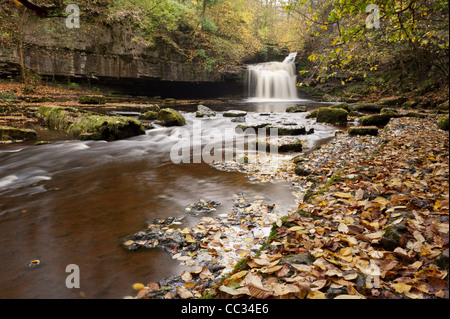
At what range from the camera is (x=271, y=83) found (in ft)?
98.2

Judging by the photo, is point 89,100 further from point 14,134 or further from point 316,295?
point 316,295

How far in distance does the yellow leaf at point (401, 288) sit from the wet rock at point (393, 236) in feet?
1.61

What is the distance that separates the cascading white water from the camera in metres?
29.9

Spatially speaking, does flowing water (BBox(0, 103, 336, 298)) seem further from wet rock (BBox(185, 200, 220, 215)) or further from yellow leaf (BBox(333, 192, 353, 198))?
yellow leaf (BBox(333, 192, 353, 198))

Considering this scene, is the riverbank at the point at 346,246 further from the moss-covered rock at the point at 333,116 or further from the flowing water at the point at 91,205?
the moss-covered rock at the point at 333,116

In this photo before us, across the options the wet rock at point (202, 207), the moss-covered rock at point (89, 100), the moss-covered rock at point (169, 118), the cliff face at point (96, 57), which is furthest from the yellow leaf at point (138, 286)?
the cliff face at point (96, 57)

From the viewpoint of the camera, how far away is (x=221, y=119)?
15.7 m

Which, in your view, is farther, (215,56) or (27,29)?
(215,56)

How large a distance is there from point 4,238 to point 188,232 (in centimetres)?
261

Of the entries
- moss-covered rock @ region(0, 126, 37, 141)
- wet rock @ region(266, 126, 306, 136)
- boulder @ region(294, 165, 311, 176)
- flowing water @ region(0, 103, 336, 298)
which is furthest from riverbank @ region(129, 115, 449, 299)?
moss-covered rock @ region(0, 126, 37, 141)

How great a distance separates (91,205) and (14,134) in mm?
7837

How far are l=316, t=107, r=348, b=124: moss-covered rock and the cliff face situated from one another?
54.8 feet

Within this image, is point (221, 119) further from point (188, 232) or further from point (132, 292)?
point (132, 292)
